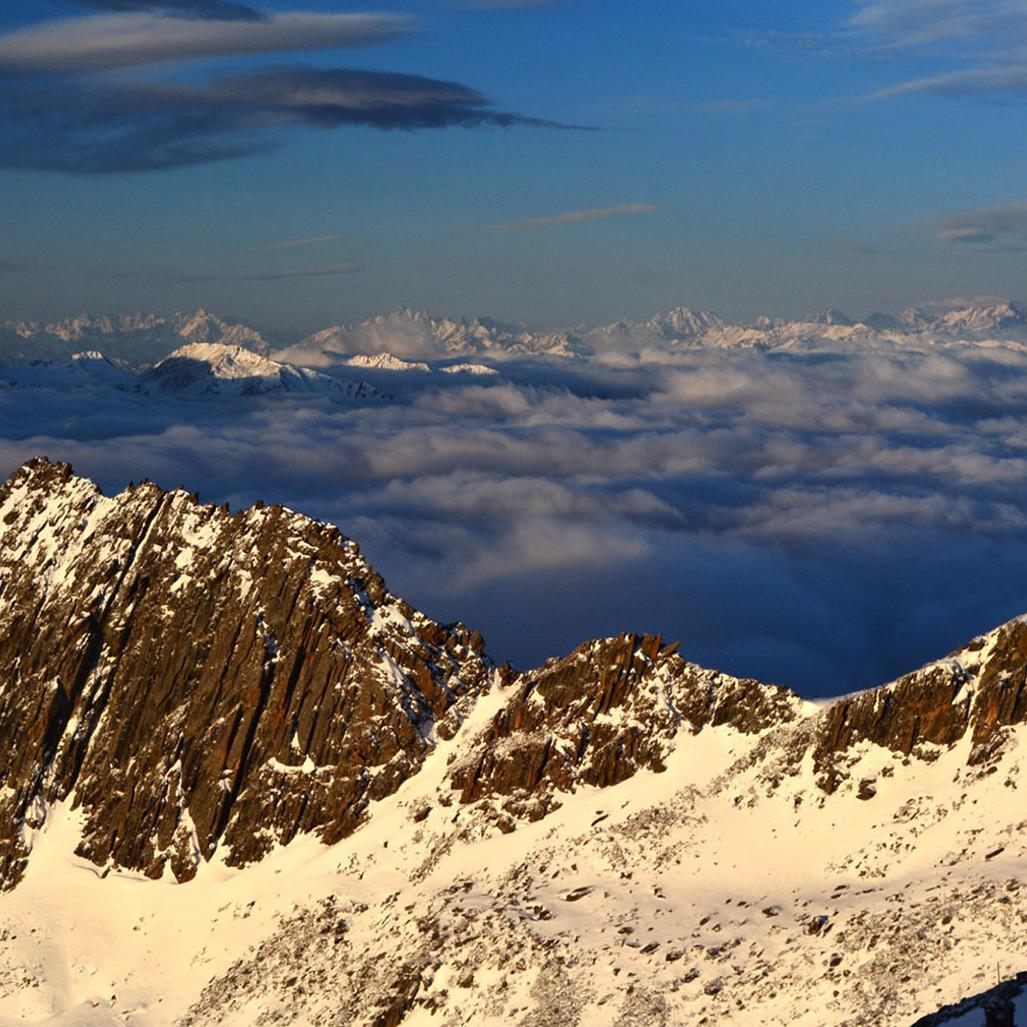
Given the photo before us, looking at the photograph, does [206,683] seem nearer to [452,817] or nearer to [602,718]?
[452,817]

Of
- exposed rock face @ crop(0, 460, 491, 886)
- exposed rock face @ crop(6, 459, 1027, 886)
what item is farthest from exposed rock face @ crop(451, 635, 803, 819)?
exposed rock face @ crop(0, 460, 491, 886)

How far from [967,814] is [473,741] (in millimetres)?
46084

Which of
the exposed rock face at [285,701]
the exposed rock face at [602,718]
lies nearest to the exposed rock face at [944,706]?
the exposed rock face at [285,701]

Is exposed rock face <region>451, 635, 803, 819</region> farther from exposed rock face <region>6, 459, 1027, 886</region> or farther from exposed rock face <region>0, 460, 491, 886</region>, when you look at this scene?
exposed rock face <region>0, 460, 491, 886</region>

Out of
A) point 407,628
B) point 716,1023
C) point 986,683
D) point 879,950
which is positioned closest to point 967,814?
point 986,683

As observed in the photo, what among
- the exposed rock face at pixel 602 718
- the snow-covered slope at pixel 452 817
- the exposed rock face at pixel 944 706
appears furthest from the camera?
the exposed rock face at pixel 602 718

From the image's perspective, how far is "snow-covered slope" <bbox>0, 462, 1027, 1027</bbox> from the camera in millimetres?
92625

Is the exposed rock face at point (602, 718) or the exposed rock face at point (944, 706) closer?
the exposed rock face at point (944, 706)

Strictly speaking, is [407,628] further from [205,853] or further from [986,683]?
[986,683]

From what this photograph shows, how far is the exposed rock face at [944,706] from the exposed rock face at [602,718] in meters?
6.91

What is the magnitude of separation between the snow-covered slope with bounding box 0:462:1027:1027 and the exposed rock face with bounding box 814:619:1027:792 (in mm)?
226

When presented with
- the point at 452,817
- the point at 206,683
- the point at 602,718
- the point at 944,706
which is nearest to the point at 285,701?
the point at 206,683

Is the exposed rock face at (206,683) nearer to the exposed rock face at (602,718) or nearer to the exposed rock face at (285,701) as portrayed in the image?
the exposed rock face at (285,701)

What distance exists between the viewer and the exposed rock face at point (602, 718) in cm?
12162
